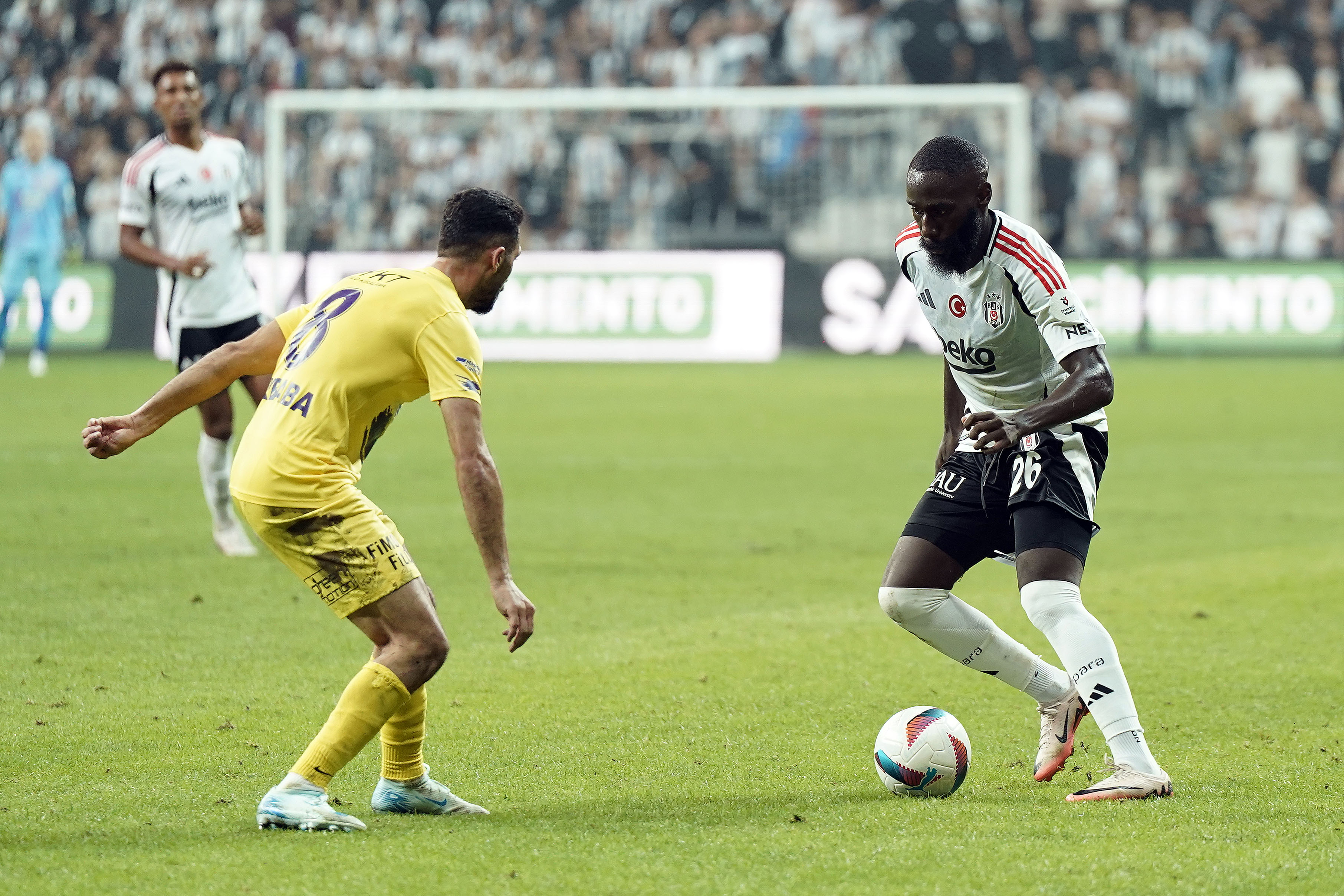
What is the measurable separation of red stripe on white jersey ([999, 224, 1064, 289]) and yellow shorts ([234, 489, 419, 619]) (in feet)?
6.18

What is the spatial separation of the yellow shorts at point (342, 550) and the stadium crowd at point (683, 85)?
1849 centimetres

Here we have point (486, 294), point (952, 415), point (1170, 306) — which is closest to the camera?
point (486, 294)

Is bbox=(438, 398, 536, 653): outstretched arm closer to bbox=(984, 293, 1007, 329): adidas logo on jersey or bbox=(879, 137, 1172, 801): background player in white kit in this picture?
bbox=(879, 137, 1172, 801): background player in white kit

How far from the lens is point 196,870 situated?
13.1ft

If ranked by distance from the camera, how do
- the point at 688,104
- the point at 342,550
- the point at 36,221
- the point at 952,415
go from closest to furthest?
1. the point at 342,550
2. the point at 952,415
3. the point at 36,221
4. the point at 688,104

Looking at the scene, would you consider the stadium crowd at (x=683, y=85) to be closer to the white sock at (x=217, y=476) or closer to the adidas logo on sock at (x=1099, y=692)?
the white sock at (x=217, y=476)

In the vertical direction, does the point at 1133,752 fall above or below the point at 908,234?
below

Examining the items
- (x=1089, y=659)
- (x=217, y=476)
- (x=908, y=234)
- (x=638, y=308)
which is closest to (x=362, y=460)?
(x=908, y=234)

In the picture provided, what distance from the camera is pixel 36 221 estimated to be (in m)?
19.5

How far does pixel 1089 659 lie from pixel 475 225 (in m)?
2.05

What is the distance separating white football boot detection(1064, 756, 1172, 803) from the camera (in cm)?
471

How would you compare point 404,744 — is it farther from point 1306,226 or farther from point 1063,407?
point 1306,226

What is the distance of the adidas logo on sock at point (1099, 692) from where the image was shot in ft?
15.8

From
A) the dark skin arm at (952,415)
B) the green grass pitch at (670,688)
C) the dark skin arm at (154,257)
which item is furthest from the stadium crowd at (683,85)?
the dark skin arm at (952,415)
